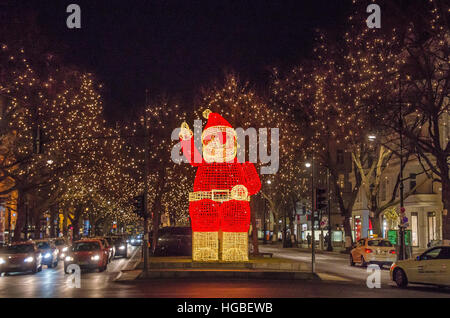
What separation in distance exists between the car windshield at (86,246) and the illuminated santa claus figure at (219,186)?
8269mm

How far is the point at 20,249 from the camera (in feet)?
104

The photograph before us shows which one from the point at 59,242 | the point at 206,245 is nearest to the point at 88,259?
the point at 206,245

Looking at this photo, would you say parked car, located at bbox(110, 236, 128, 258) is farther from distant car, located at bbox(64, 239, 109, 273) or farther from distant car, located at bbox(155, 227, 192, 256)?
distant car, located at bbox(64, 239, 109, 273)

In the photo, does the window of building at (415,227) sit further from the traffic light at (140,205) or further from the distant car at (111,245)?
the traffic light at (140,205)

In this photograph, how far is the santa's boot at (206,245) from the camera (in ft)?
90.5

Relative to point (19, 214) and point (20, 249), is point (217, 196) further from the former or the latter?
point (19, 214)

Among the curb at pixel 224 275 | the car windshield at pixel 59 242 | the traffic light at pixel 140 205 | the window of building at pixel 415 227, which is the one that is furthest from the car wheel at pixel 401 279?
the window of building at pixel 415 227

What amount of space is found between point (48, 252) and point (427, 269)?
22779 mm

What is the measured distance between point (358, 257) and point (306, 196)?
41963 millimetres

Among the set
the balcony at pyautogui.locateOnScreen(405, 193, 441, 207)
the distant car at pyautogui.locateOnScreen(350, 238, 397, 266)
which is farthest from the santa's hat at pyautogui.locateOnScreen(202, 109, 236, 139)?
the balcony at pyautogui.locateOnScreen(405, 193, 441, 207)

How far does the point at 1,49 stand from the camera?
103 feet

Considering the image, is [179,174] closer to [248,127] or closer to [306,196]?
[248,127]

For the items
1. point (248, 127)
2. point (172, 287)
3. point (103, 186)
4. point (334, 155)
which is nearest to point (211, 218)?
point (172, 287)

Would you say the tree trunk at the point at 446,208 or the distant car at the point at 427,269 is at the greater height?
the tree trunk at the point at 446,208
